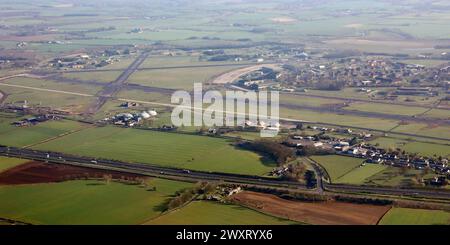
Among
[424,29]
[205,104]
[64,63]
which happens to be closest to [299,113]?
[205,104]

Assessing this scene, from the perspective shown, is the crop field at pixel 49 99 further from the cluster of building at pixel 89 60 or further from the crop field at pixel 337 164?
the crop field at pixel 337 164


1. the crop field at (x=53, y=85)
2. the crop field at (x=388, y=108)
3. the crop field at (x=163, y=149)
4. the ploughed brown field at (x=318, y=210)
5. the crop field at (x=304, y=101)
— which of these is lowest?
the ploughed brown field at (x=318, y=210)

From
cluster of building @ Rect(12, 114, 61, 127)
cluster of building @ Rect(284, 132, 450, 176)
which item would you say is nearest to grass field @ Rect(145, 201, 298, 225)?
cluster of building @ Rect(284, 132, 450, 176)

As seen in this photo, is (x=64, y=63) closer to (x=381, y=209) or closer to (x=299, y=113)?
(x=299, y=113)

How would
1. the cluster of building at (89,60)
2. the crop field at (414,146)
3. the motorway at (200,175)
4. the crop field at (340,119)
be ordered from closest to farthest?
the motorway at (200,175) < the crop field at (414,146) < the crop field at (340,119) < the cluster of building at (89,60)

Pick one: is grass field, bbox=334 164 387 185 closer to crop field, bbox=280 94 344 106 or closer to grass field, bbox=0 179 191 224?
grass field, bbox=0 179 191 224

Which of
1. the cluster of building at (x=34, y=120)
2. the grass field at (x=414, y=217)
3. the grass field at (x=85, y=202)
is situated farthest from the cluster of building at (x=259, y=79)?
the grass field at (x=414, y=217)
